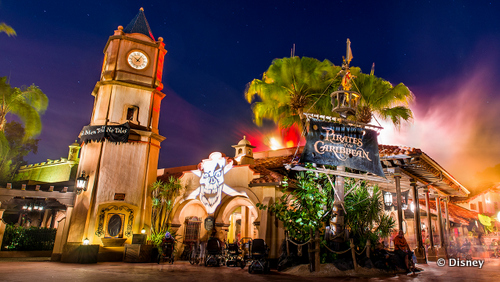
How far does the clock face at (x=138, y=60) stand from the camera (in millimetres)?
18766

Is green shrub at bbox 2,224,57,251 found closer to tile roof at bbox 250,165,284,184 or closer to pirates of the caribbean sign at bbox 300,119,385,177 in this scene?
tile roof at bbox 250,165,284,184

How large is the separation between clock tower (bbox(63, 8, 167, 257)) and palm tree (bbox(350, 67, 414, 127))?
1092 centimetres

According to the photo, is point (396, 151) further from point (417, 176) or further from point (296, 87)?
point (296, 87)

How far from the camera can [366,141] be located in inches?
435

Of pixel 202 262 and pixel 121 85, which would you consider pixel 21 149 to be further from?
pixel 202 262

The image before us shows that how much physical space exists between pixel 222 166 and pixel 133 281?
861cm

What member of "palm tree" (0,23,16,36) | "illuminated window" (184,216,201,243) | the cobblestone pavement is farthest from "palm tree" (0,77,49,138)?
the cobblestone pavement

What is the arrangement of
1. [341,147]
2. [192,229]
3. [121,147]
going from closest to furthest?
[341,147] → [121,147] → [192,229]

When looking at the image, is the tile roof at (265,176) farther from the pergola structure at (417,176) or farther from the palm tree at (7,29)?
the palm tree at (7,29)

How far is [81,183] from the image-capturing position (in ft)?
52.0

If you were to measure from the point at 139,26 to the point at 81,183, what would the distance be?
33.1ft

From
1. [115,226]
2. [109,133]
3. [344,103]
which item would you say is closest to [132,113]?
[109,133]

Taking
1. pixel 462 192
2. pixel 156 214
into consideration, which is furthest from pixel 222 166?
pixel 462 192

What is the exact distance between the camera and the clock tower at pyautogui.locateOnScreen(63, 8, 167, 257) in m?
16.2
